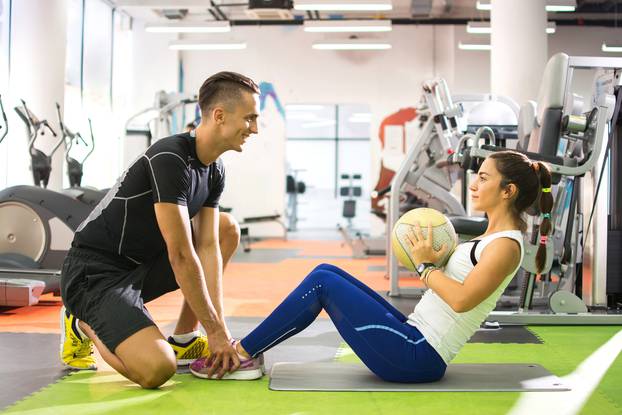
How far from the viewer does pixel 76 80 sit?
36.6ft

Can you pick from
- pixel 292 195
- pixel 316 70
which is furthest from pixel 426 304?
pixel 292 195

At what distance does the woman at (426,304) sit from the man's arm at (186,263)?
0.59ft

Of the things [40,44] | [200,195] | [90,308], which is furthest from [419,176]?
[40,44]

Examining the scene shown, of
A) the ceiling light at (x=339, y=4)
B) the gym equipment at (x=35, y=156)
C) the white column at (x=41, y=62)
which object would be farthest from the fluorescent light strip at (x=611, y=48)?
the gym equipment at (x=35, y=156)

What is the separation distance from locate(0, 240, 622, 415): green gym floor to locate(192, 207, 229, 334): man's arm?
0.35 metres

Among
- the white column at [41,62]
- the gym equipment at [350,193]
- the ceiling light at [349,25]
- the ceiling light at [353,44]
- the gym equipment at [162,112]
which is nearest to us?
the white column at [41,62]

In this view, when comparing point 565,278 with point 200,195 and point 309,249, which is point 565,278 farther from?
→ point 309,249

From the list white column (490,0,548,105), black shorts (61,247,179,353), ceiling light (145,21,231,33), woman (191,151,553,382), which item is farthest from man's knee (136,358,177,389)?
ceiling light (145,21,231,33)

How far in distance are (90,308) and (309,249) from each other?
8394 mm

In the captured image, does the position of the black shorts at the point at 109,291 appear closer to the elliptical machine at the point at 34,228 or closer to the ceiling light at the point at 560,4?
the elliptical machine at the point at 34,228

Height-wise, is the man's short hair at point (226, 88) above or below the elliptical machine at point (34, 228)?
above

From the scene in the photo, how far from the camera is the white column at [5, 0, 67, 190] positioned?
8.10 meters

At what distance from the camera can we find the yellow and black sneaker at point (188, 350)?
3043 mm

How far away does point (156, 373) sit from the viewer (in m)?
2.56
